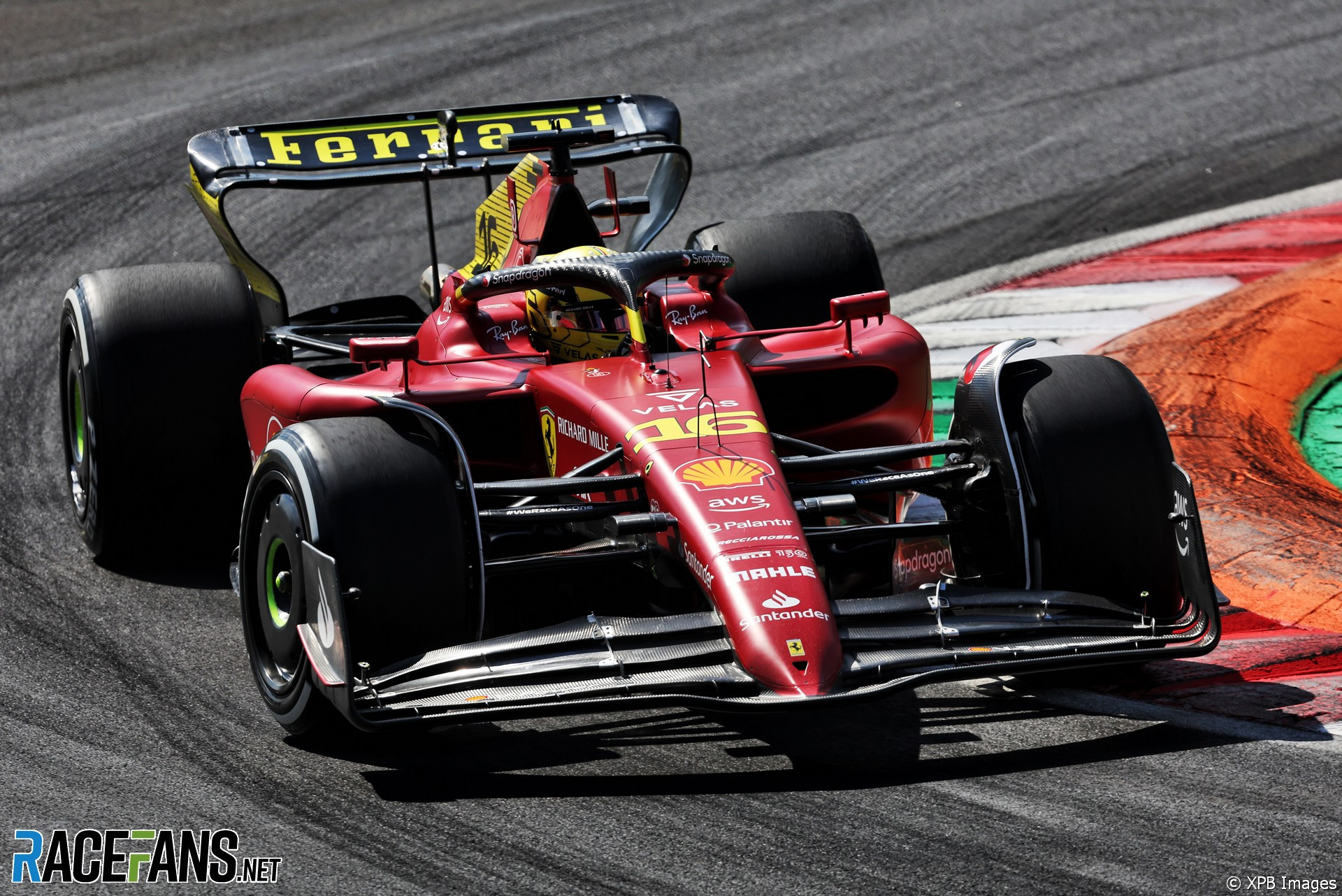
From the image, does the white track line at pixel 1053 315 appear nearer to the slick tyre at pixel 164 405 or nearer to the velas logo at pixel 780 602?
the slick tyre at pixel 164 405

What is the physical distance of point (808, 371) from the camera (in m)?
7.30

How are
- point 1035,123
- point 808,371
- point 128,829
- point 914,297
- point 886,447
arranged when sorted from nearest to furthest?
point 128,829 → point 886,447 → point 808,371 → point 914,297 → point 1035,123

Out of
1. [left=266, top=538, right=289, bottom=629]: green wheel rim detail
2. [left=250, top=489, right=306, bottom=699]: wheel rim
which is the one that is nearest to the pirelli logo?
[left=250, top=489, right=306, bottom=699]: wheel rim

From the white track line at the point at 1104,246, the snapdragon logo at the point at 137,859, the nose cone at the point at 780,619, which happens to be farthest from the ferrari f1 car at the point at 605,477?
the white track line at the point at 1104,246

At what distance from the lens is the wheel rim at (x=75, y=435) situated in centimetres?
845

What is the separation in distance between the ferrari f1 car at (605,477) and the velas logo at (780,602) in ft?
0.08

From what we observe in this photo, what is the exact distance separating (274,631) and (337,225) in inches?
299

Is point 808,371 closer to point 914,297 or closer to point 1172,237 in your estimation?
point 914,297

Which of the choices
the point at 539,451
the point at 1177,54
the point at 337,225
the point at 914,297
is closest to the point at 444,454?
the point at 539,451

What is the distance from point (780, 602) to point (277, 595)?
1883 millimetres

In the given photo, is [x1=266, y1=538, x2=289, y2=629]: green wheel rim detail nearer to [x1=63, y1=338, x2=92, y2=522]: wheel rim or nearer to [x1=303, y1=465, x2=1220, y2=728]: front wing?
[x1=303, y1=465, x2=1220, y2=728]: front wing

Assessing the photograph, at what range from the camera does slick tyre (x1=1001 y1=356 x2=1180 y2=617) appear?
6273 millimetres

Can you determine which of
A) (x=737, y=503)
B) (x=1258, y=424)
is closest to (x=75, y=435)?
(x=737, y=503)

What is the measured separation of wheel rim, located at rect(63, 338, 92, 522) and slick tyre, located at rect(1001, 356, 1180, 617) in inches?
178
